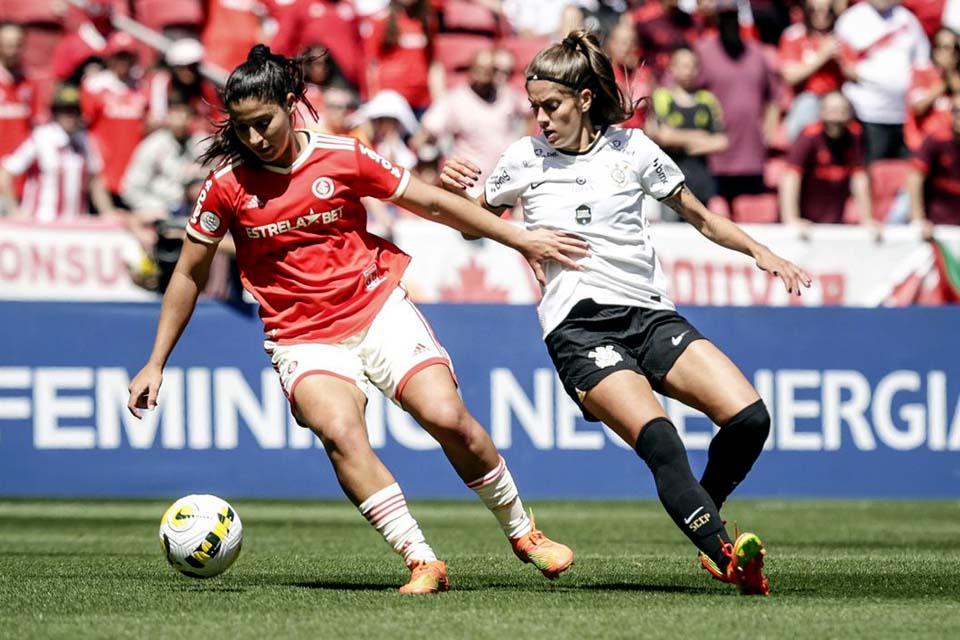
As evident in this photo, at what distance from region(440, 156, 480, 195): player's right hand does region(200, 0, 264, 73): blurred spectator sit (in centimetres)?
916

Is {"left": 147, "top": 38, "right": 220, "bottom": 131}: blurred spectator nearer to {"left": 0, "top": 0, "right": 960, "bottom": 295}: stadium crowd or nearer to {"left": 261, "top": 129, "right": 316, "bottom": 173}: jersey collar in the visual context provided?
{"left": 0, "top": 0, "right": 960, "bottom": 295}: stadium crowd

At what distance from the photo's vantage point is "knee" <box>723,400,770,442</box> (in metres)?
6.62

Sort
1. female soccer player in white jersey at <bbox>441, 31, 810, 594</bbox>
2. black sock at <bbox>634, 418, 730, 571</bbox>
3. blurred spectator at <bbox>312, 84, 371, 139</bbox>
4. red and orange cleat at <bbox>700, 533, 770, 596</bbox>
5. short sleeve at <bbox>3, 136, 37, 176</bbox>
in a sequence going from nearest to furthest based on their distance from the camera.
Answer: red and orange cleat at <bbox>700, 533, 770, 596</bbox>
black sock at <bbox>634, 418, 730, 571</bbox>
female soccer player in white jersey at <bbox>441, 31, 810, 594</bbox>
blurred spectator at <bbox>312, 84, 371, 139</bbox>
short sleeve at <bbox>3, 136, 37, 176</bbox>

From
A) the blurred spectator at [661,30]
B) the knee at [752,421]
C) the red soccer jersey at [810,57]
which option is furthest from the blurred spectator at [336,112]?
the knee at [752,421]

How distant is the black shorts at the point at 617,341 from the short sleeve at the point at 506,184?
0.60m

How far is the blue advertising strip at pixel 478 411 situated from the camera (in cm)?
1225

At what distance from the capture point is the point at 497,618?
5773 mm

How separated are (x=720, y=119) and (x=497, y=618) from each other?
10.0 m

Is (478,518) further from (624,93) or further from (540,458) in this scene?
(624,93)

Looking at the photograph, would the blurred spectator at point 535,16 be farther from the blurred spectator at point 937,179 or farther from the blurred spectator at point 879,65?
the blurred spectator at point 937,179

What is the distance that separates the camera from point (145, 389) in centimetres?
668

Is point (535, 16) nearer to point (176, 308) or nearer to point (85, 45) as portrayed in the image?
point (85, 45)

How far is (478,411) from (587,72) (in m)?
5.97

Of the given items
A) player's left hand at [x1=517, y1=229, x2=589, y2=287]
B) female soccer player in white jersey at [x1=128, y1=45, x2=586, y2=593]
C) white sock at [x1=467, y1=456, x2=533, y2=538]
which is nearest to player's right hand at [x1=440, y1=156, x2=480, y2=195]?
female soccer player in white jersey at [x1=128, y1=45, x2=586, y2=593]
